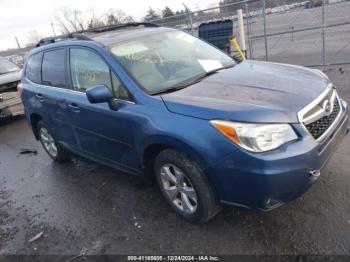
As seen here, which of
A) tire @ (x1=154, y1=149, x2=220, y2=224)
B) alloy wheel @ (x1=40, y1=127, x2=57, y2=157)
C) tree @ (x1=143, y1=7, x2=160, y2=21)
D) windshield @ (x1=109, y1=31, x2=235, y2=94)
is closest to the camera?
tire @ (x1=154, y1=149, x2=220, y2=224)

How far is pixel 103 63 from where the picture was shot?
3.64 metres

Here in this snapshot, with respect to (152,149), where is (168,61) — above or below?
above

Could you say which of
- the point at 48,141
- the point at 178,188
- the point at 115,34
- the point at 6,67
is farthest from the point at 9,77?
the point at 178,188

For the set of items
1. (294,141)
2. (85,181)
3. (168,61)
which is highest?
(168,61)

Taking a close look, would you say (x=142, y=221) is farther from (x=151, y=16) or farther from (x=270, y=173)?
(x=151, y=16)

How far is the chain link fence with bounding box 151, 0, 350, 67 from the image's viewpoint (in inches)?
328

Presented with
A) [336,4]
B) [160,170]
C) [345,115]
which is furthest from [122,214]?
[336,4]

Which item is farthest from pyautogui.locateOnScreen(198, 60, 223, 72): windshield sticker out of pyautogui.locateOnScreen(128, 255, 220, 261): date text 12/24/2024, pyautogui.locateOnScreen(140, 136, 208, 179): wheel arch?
pyautogui.locateOnScreen(128, 255, 220, 261): date text 12/24/2024

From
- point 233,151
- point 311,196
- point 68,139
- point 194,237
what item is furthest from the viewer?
point 68,139

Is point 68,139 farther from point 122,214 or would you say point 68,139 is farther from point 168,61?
point 168,61

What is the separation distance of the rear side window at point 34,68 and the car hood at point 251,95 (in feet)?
8.93

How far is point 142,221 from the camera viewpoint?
355cm

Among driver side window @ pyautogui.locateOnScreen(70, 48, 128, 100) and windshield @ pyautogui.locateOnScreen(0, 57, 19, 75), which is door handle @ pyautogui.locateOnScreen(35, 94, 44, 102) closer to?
driver side window @ pyautogui.locateOnScreen(70, 48, 128, 100)

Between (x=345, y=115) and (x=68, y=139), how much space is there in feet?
10.9
